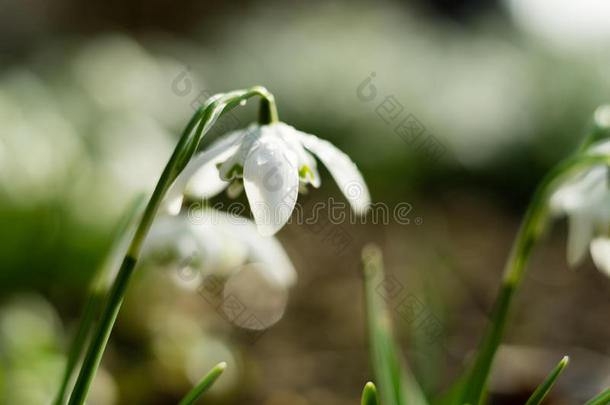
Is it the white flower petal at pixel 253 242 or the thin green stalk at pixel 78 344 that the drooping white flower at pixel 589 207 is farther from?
the thin green stalk at pixel 78 344

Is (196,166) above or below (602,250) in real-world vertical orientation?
above

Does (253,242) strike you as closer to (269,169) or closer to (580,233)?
(269,169)

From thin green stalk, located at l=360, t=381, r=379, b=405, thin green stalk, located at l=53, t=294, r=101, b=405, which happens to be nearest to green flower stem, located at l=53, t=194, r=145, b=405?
thin green stalk, located at l=53, t=294, r=101, b=405

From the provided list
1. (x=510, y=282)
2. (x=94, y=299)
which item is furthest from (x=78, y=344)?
(x=510, y=282)

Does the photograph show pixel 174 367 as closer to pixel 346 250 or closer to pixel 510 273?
pixel 510 273

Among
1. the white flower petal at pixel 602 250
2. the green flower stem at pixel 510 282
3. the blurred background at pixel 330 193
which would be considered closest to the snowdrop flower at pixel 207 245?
the blurred background at pixel 330 193

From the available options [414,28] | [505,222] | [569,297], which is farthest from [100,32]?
[569,297]
